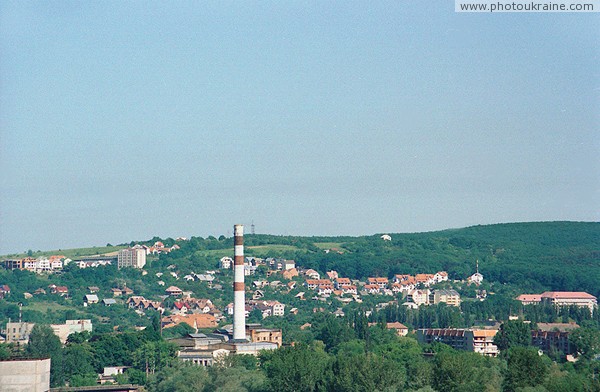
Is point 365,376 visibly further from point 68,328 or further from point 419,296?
point 419,296

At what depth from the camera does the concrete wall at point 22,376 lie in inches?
2776

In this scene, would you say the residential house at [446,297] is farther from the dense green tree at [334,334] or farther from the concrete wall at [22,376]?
the concrete wall at [22,376]

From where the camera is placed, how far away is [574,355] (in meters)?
99.0

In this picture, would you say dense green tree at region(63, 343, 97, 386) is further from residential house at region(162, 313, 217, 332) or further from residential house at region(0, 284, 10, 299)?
residential house at region(0, 284, 10, 299)

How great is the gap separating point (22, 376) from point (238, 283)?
1087 inches

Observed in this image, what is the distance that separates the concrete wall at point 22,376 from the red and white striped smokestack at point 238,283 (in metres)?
25.5

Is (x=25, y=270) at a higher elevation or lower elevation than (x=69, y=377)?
higher

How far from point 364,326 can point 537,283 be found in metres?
83.2

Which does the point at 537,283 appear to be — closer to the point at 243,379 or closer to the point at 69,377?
the point at 69,377

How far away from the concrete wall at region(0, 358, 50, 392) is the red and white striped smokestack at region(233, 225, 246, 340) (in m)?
25.5

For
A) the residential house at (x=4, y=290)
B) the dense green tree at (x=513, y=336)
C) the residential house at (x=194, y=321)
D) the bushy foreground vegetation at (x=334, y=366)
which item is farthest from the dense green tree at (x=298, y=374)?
the residential house at (x=4, y=290)

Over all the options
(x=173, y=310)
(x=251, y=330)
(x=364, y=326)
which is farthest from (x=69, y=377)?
(x=173, y=310)

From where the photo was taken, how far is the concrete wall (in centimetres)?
7050

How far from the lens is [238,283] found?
96688mm
